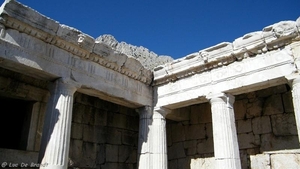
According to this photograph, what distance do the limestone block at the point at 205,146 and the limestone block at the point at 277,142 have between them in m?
1.38

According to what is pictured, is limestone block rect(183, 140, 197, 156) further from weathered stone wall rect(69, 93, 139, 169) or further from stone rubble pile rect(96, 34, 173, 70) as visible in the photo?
stone rubble pile rect(96, 34, 173, 70)

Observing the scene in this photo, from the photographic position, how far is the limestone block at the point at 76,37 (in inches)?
209

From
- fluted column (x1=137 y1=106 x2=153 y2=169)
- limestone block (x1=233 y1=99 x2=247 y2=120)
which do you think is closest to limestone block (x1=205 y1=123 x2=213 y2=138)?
limestone block (x1=233 y1=99 x2=247 y2=120)

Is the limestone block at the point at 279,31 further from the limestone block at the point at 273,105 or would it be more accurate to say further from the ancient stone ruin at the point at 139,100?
the limestone block at the point at 273,105

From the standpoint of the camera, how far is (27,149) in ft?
20.6

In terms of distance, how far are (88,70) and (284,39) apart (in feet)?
13.3

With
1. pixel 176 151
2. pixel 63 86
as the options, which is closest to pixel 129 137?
pixel 176 151

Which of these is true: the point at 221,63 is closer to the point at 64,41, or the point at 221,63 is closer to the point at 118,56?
the point at 118,56

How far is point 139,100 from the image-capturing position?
22.8 ft

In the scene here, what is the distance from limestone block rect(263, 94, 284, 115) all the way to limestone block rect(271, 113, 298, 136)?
0.43 feet

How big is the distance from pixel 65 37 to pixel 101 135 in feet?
11.6

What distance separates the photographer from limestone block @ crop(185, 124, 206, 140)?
8.16 metres

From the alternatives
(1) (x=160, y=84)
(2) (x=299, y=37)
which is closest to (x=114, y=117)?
(1) (x=160, y=84)

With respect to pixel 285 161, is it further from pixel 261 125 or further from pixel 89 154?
pixel 89 154
